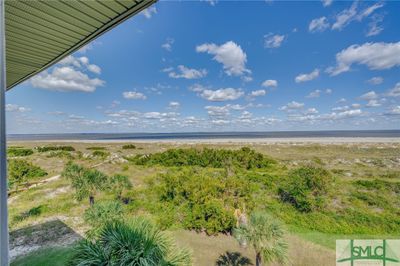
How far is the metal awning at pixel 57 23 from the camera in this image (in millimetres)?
1679

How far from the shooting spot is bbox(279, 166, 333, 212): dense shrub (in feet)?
30.9

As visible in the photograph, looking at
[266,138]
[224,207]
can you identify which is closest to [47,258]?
[224,207]

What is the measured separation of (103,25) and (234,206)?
735 cm

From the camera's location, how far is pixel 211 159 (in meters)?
17.4

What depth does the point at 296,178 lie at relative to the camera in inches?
423

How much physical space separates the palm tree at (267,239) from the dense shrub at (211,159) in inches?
459

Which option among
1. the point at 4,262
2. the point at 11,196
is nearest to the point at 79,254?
the point at 4,262

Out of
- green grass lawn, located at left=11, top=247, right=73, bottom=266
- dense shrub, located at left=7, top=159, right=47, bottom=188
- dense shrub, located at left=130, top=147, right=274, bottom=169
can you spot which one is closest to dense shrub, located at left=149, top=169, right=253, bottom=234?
green grass lawn, located at left=11, top=247, right=73, bottom=266

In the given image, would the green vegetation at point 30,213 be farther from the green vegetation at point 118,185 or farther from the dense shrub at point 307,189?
the dense shrub at point 307,189

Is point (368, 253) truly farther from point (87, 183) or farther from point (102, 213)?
point (87, 183)

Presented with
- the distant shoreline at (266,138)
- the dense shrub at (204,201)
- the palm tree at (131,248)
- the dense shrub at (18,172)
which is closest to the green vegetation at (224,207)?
the dense shrub at (204,201)

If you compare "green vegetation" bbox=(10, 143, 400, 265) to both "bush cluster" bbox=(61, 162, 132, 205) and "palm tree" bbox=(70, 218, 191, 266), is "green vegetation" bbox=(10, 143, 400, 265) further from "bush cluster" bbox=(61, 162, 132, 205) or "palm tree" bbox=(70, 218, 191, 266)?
"palm tree" bbox=(70, 218, 191, 266)

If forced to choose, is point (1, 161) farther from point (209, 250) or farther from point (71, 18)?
point (209, 250)

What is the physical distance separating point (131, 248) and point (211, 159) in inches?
563
